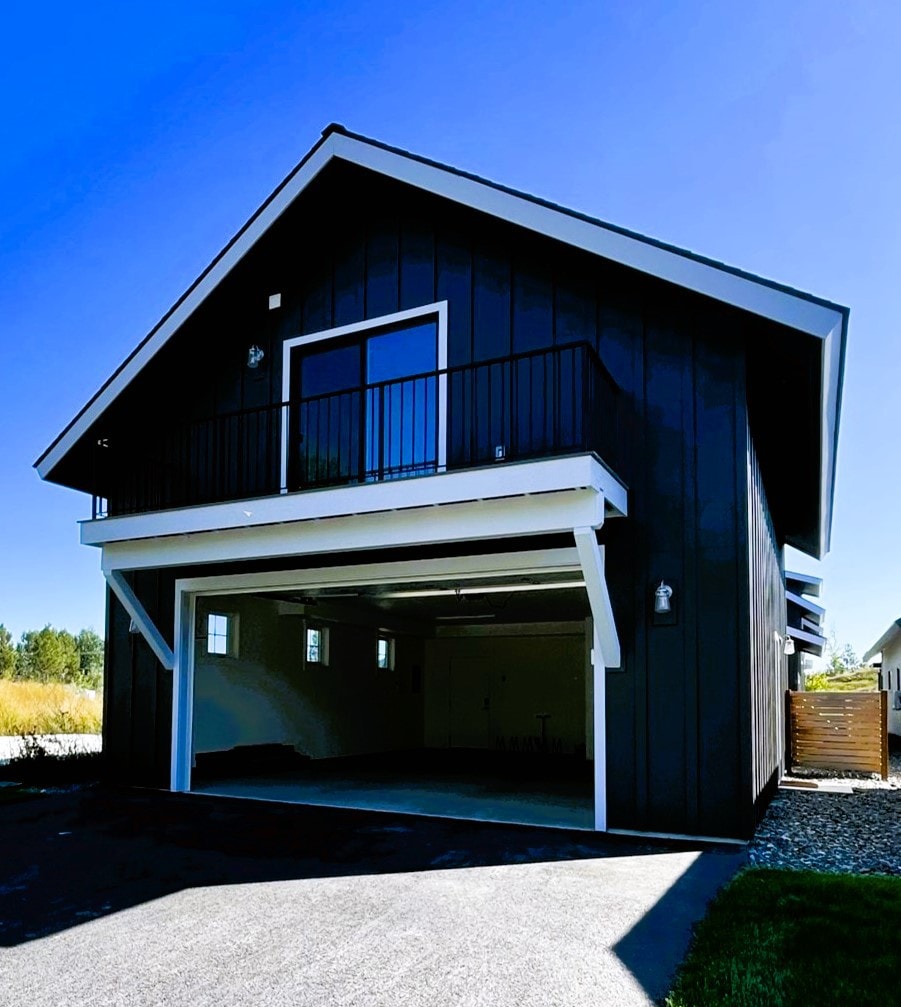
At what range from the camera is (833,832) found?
25.7 ft

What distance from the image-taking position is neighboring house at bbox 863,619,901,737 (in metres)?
21.6

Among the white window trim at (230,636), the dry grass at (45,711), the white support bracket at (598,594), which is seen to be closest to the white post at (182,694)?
the white window trim at (230,636)

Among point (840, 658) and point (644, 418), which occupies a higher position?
point (644, 418)

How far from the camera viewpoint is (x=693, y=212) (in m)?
13.9

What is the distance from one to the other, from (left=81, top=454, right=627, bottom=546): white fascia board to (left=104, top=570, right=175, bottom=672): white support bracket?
0.49m

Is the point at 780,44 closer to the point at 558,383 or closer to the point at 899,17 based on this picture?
the point at 899,17

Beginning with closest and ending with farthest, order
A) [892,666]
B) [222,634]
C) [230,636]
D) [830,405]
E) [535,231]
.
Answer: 1. [535,231]
2. [830,405]
3. [222,634]
4. [230,636]
5. [892,666]

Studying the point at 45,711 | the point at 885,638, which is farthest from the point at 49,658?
the point at 885,638

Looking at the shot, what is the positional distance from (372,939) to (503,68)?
34.2 feet

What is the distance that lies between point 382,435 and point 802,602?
12.3 metres

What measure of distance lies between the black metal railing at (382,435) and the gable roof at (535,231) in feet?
3.09

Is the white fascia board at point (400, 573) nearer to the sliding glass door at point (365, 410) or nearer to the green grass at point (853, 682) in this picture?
the sliding glass door at point (365, 410)

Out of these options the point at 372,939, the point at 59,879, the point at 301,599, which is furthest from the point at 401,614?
the point at 372,939

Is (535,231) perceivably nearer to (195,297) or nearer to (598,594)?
(598,594)
